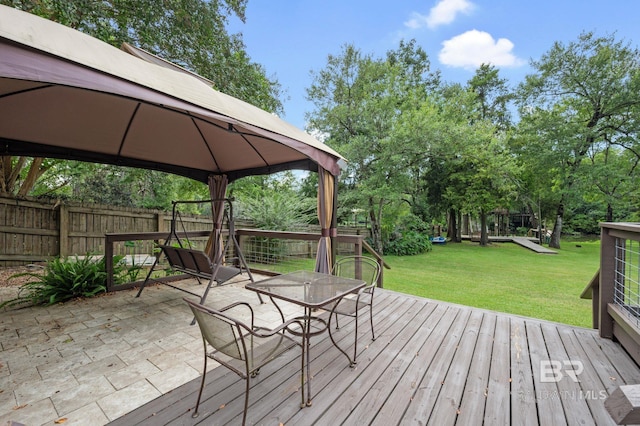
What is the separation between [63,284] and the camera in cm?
356

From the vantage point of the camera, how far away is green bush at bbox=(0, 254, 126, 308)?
3418mm

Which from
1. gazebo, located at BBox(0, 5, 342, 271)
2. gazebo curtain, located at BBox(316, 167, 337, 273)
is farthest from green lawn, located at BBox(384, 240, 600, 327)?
gazebo, located at BBox(0, 5, 342, 271)

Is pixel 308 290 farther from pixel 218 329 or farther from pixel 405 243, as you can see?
pixel 405 243

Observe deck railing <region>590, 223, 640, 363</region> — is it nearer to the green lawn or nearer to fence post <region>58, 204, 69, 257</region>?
the green lawn

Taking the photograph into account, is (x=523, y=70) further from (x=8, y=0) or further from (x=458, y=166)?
(x=8, y=0)

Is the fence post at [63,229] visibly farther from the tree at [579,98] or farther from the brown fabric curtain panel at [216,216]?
the tree at [579,98]

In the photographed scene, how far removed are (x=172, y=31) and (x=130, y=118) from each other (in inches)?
117

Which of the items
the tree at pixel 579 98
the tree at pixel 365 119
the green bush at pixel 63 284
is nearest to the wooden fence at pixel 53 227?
the green bush at pixel 63 284

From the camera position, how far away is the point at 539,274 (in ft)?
25.6

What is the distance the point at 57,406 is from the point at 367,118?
33.2 ft

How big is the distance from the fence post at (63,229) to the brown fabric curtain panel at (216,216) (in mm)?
2941

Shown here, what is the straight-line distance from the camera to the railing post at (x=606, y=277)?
8.20ft

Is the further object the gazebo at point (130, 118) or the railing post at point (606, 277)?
the railing post at point (606, 277)

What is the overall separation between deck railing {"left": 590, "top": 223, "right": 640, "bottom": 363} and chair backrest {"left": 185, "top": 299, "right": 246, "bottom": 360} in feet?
10.2
